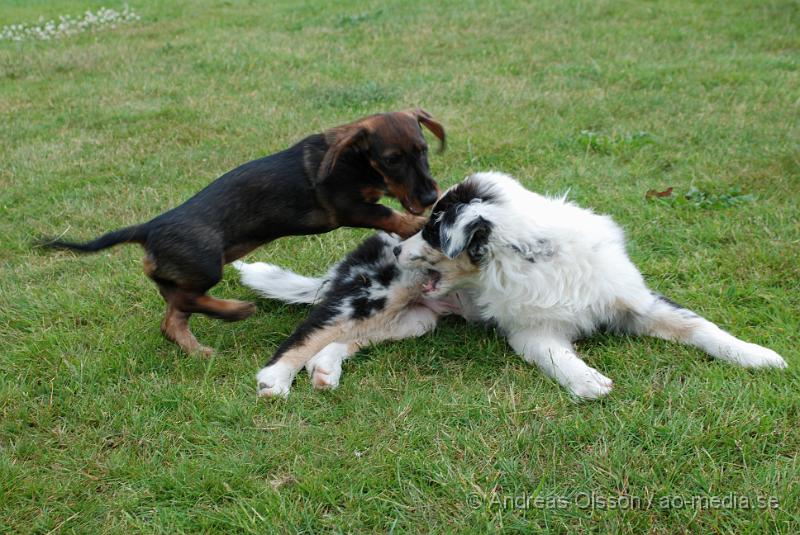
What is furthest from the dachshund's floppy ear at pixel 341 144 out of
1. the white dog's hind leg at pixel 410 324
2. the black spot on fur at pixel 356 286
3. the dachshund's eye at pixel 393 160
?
the white dog's hind leg at pixel 410 324

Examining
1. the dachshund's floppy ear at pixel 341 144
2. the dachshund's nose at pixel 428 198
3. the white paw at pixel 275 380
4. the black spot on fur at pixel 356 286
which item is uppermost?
the dachshund's floppy ear at pixel 341 144

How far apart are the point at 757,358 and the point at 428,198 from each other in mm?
1819

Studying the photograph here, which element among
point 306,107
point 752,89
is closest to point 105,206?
point 306,107

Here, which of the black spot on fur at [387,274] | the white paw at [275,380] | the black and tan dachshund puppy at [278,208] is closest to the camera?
the white paw at [275,380]

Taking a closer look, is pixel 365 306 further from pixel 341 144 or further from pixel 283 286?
Result: pixel 341 144

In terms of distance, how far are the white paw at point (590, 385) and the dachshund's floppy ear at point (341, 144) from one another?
171cm

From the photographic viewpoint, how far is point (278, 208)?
4156 mm

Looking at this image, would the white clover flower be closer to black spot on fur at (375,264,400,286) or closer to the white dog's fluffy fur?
black spot on fur at (375,264,400,286)

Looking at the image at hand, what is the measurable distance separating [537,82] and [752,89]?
2315mm

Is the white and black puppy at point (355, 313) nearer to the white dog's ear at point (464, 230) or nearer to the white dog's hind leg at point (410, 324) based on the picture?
the white dog's hind leg at point (410, 324)

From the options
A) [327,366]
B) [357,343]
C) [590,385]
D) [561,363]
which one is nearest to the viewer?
[590,385]

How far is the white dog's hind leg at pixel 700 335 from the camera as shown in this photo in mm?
3357

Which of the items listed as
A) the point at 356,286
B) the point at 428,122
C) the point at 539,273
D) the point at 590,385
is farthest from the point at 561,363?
the point at 428,122

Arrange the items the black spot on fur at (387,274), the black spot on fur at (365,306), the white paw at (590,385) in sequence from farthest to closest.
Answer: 1. the black spot on fur at (387,274)
2. the black spot on fur at (365,306)
3. the white paw at (590,385)
